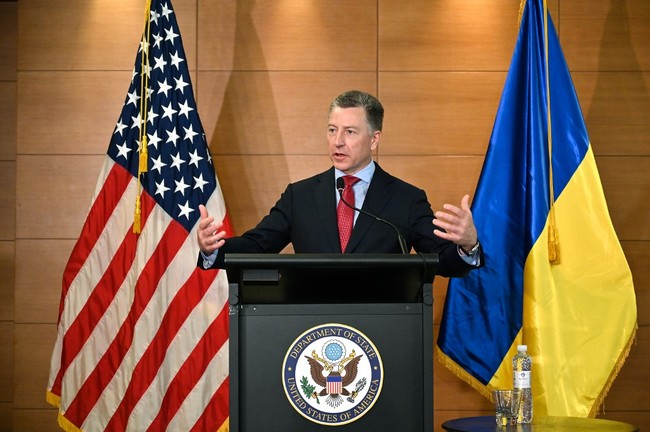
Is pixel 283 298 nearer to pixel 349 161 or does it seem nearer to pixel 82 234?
pixel 349 161

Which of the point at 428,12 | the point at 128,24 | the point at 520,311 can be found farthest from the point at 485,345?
the point at 128,24

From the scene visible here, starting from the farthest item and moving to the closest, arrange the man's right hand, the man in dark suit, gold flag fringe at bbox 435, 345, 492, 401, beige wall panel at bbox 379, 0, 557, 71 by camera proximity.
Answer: beige wall panel at bbox 379, 0, 557, 71, gold flag fringe at bbox 435, 345, 492, 401, the man in dark suit, the man's right hand

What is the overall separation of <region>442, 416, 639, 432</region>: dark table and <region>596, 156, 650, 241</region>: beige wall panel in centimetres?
199

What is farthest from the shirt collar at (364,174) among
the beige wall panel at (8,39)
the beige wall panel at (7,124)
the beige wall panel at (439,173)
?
the beige wall panel at (8,39)

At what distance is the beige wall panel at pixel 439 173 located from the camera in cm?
494

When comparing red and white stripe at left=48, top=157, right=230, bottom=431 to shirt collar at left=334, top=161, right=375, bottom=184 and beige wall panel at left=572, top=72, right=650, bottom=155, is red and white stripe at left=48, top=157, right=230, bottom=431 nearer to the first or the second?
shirt collar at left=334, top=161, right=375, bottom=184

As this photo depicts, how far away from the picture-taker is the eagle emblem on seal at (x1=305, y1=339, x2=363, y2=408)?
199 cm

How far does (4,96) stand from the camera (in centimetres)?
527

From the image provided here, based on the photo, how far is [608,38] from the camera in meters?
4.98

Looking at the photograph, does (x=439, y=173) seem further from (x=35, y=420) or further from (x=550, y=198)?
(x=35, y=420)

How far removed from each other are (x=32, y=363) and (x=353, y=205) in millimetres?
2668

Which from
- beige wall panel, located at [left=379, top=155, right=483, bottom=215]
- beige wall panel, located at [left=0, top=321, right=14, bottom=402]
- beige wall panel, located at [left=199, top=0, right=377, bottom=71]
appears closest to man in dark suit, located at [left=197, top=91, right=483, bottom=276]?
beige wall panel, located at [left=379, top=155, right=483, bottom=215]

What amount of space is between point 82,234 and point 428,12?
239 centimetres

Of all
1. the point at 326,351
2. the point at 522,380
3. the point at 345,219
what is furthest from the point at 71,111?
the point at 326,351
